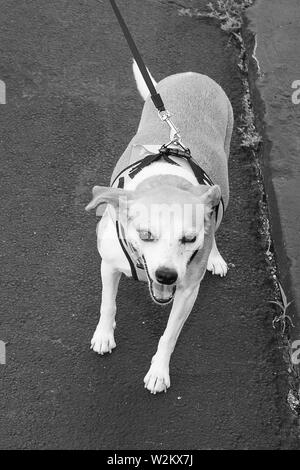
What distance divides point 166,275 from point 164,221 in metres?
0.22

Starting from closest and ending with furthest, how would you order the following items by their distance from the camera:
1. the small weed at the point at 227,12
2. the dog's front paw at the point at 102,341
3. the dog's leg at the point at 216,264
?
the dog's front paw at the point at 102,341 → the dog's leg at the point at 216,264 → the small weed at the point at 227,12

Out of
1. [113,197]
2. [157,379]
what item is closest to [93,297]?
[157,379]

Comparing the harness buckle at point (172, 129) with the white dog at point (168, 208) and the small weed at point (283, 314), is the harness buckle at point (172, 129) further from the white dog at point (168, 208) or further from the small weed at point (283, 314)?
the small weed at point (283, 314)

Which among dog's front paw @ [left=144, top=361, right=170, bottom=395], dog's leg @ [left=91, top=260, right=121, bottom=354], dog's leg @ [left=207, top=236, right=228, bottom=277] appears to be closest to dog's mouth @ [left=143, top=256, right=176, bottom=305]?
dog's leg @ [left=91, top=260, right=121, bottom=354]

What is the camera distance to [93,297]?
422 cm

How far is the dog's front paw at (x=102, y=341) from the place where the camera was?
12.8ft

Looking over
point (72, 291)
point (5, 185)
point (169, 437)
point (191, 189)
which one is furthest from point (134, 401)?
point (5, 185)

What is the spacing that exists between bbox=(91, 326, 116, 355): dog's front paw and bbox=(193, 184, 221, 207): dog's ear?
Result: 1147 millimetres

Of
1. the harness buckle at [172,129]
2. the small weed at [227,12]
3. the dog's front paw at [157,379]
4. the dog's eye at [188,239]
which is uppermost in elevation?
the small weed at [227,12]

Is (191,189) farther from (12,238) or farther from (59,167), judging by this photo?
(59,167)

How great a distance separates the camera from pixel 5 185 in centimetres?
480

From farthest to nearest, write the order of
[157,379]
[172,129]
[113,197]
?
[157,379]
[172,129]
[113,197]

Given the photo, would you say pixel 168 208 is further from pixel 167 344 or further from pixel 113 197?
pixel 167 344

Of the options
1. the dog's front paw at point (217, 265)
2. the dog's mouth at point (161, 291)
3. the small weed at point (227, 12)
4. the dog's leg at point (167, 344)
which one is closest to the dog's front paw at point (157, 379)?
Answer: the dog's leg at point (167, 344)
